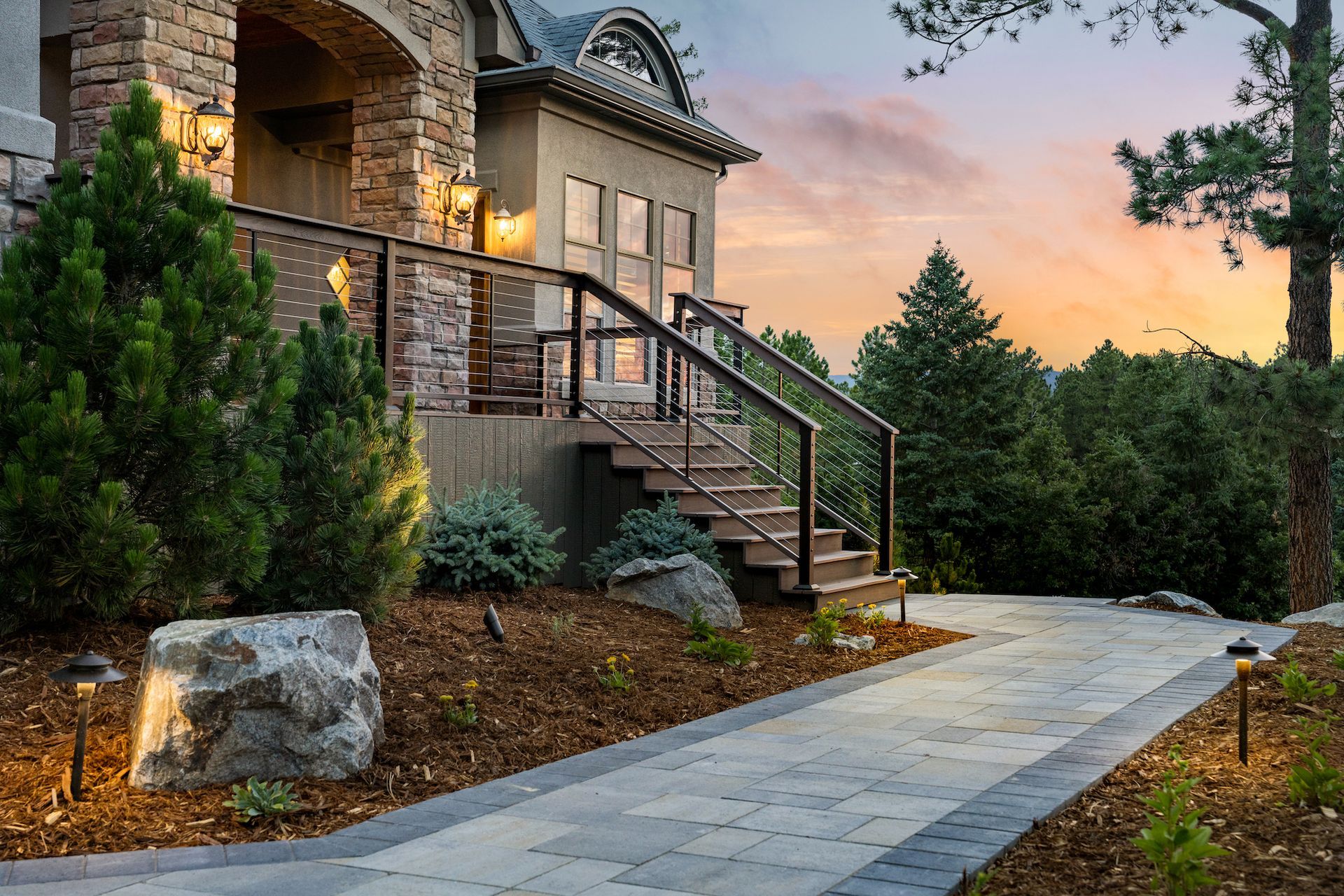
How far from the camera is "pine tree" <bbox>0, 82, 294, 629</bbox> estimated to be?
5.07 meters

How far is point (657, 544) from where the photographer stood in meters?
8.94

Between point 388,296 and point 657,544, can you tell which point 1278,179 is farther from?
point 388,296

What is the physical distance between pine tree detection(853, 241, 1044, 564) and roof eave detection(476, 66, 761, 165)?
47.6ft

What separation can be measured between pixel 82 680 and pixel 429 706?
65.3 inches

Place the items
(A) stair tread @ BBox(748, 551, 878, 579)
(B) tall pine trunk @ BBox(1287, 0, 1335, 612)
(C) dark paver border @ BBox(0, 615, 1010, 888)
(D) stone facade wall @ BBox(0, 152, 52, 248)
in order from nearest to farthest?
(C) dark paver border @ BBox(0, 615, 1010, 888) < (D) stone facade wall @ BBox(0, 152, 52, 248) < (A) stair tread @ BBox(748, 551, 878, 579) < (B) tall pine trunk @ BBox(1287, 0, 1335, 612)

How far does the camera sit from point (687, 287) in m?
15.4

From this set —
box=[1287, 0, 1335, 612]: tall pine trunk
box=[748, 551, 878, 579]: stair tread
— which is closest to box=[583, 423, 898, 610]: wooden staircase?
box=[748, 551, 878, 579]: stair tread

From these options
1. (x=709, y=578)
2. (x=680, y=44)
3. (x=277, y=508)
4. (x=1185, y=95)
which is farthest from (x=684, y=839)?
(x=680, y=44)

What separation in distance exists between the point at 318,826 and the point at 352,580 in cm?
230

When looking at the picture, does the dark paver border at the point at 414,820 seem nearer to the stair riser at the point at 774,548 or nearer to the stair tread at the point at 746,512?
the stair riser at the point at 774,548

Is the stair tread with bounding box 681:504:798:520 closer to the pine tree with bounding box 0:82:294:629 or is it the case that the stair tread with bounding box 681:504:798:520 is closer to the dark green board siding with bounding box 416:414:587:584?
the dark green board siding with bounding box 416:414:587:584

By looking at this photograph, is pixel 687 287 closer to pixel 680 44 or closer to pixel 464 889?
pixel 464 889

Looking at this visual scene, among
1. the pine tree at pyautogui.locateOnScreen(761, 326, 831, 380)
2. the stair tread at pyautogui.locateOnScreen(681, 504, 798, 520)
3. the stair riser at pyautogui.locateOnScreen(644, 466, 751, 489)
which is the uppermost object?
the pine tree at pyautogui.locateOnScreen(761, 326, 831, 380)

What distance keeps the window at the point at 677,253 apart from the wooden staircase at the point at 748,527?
15.6ft
